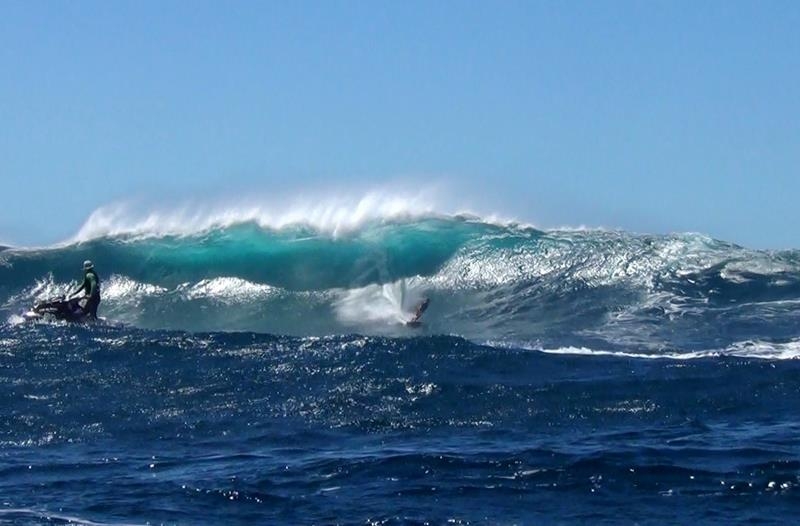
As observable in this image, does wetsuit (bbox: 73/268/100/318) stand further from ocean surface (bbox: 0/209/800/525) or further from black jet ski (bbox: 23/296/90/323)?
ocean surface (bbox: 0/209/800/525)

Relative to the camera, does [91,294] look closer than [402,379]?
No

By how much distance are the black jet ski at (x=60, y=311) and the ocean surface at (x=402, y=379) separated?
99 cm

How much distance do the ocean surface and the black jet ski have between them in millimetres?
986

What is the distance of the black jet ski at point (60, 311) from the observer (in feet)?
74.7

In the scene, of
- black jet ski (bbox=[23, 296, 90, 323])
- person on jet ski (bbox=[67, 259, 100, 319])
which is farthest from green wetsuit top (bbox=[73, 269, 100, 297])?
black jet ski (bbox=[23, 296, 90, 323])

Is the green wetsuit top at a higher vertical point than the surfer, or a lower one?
higher

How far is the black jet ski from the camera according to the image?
22.8m

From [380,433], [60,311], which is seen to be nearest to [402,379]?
[380,433]

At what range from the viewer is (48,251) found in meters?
28.9

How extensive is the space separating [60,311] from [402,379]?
9354mm

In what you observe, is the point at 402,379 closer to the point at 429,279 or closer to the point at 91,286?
the point at 91,286

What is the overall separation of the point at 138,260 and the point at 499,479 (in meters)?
18.7

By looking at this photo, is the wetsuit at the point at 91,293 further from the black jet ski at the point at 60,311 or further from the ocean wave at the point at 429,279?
the ocean wave at the point at 429,279

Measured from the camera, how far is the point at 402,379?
613 inches
